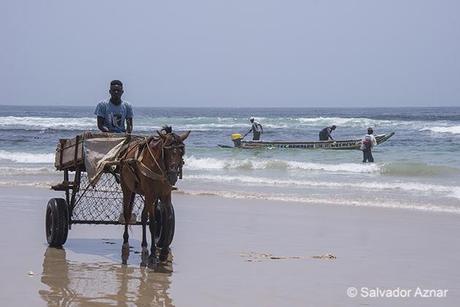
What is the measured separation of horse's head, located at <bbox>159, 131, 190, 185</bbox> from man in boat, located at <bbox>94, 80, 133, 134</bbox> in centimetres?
159

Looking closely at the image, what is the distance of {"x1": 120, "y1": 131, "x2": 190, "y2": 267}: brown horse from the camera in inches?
322

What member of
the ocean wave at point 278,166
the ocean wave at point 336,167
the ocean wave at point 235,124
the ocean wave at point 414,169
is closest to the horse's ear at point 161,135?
the ocean wave at point 336,167

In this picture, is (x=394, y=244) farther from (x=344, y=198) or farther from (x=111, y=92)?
(x=344, y=198)

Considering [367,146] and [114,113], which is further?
[367,146]

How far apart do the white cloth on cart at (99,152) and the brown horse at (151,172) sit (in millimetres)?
217

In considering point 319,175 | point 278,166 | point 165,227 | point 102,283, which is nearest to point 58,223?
point 165,227

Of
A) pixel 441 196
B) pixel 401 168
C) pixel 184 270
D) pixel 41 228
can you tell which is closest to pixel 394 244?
pixel 184 270

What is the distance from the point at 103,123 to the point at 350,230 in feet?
13.1

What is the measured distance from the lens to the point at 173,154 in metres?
8.15

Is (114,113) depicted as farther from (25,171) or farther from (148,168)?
(25,171)

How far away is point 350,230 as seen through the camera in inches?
456

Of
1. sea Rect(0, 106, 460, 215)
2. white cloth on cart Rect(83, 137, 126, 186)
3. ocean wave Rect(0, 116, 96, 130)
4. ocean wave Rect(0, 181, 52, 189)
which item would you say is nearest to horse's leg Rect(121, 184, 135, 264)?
white cloth on cart Rect(83, 137, 126, 186)

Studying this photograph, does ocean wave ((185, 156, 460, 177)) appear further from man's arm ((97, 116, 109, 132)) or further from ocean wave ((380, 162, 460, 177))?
man's arm ((97, 116, 109, 132))

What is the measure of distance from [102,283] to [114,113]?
269 centimetres
